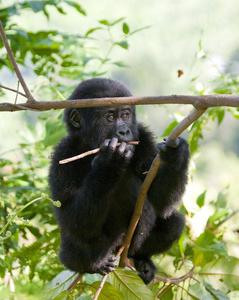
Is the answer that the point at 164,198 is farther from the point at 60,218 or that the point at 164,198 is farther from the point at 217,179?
the point at 217,179

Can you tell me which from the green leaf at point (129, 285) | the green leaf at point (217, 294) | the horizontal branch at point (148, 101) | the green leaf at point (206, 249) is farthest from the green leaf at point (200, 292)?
the horizontal branch at point (148, 101)

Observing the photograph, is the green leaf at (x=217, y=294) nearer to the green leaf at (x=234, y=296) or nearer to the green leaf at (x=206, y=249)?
the green leaf at (x=234, y=296)

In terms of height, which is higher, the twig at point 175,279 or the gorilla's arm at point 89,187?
the gorilla's arm at point 89,187

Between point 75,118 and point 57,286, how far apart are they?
1.38 metres

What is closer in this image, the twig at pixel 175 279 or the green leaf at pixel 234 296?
the green leaf at pixel 234 296

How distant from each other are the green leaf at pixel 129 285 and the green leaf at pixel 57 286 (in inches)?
14.4

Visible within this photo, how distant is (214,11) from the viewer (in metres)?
14.9

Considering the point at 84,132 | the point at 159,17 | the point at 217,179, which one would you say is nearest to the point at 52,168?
the point at 84,132

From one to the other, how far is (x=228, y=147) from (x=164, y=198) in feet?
30.5

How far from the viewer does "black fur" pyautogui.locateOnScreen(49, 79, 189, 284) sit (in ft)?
9.91

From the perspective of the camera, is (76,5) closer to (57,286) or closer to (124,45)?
(124,45)

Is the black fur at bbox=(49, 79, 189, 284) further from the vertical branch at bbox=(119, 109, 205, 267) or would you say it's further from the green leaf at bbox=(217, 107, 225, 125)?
the green leaf at bbox=(217, 107, 225, 125)

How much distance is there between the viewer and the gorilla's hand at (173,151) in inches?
109

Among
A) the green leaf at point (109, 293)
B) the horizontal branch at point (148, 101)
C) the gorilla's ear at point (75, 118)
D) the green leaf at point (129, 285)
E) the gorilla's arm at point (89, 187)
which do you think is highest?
the horizontal branch at point (148, 101)
